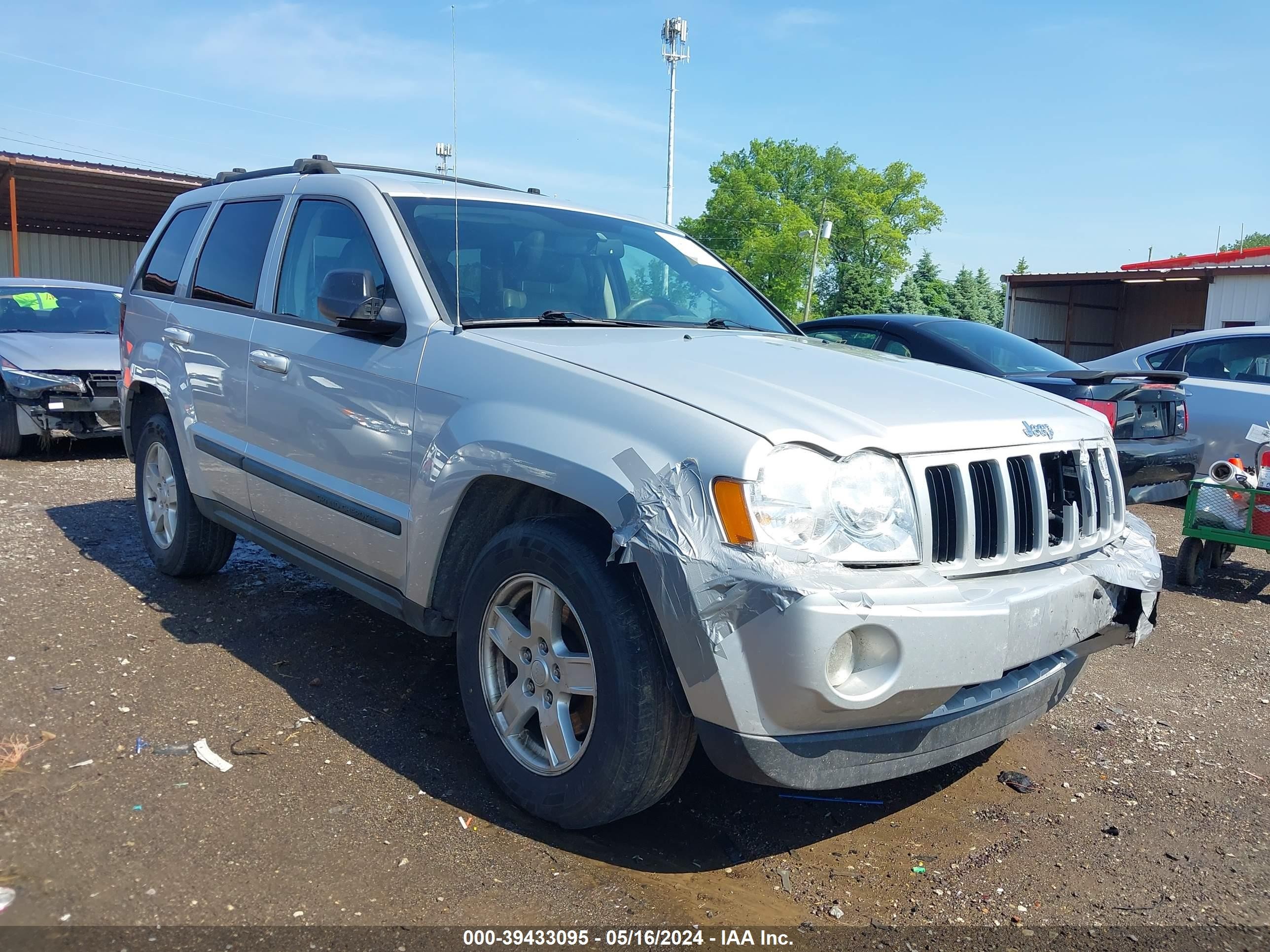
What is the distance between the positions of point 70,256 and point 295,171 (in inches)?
1223

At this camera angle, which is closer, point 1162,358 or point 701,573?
point 701,573

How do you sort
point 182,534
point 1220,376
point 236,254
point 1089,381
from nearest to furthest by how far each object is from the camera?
point 236,254 < point 182,534 < point 1089,381 < point 1220,376

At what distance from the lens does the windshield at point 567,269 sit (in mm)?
3594

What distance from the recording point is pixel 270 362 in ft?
13.2

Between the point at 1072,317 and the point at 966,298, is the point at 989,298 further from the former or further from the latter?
the point at 1072,317

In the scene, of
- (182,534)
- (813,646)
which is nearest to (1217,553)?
(813,646)

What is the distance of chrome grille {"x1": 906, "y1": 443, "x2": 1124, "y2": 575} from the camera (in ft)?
8.63

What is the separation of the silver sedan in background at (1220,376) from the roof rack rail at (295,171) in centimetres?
657

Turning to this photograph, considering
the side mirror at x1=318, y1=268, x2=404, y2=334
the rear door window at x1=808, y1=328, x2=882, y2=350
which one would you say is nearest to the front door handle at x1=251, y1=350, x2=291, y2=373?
the side mirror at x1=318, y1=268, x2=404, y2=334

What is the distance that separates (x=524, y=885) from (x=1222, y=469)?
503 cm

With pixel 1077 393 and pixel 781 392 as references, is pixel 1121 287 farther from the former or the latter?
pixel 781 392

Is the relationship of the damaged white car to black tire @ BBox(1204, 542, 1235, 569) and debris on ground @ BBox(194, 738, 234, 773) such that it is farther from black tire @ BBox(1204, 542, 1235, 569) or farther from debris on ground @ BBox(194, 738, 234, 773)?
black tire @ BBox(1204, 542, 1235, 569)

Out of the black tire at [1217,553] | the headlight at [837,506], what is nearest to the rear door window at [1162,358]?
the black tire at [1217,553]

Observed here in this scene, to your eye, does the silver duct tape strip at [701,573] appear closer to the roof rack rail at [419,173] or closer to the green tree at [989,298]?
the roof rack rail at [419,173]
